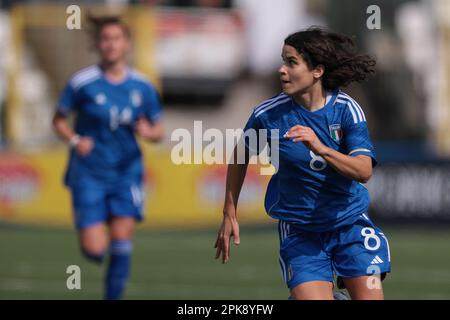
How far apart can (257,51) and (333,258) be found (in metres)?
24.4

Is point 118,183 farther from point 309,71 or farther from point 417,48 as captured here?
point 417,48

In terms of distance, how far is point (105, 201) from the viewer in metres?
11.7

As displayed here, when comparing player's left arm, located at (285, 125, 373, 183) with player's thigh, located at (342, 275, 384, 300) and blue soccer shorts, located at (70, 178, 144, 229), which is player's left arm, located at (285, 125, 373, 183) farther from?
blue soccer shorts, located at (70, 178, 144, 229)

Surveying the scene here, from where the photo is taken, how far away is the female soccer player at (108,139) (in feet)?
37.7

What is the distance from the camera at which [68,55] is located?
93.2ft

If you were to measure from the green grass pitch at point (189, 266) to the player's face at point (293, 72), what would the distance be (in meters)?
4.59

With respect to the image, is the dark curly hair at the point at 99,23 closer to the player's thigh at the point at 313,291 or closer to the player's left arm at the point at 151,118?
the player's left arm at the point at 151,118

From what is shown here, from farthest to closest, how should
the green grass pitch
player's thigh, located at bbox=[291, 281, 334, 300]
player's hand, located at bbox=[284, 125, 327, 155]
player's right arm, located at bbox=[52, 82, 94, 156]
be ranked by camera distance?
the green grass pitch
player's right arm, located at bbox=[52, 82, 94, 156]
player's thigh, located at bbox=[291, 281, 334, 300]
player's hand, located at bbox=[284, 125, 327, 155]

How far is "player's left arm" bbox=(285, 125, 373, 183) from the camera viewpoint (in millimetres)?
7247

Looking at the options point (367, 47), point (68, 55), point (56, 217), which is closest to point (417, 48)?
point (367, 47)

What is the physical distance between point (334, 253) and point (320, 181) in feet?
1.48

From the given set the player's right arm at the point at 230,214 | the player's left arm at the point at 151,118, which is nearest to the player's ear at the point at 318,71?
the player's right arm at the point at 230,214

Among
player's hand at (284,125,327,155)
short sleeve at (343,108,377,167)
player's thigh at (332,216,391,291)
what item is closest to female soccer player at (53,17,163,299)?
player's thigh at (332,216,391,291)

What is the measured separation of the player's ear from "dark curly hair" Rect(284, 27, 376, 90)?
2 cm
